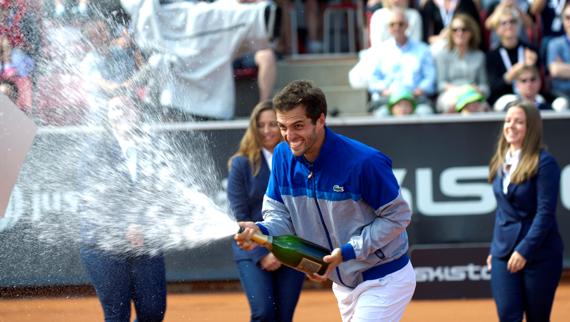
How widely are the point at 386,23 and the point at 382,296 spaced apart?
6.25 meters

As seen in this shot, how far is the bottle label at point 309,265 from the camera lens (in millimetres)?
5156

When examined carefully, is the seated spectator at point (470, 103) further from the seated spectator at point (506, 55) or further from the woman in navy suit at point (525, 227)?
the woman in navy suit at point (525, 227)

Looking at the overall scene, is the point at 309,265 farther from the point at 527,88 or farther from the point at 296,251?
the point at 527,88

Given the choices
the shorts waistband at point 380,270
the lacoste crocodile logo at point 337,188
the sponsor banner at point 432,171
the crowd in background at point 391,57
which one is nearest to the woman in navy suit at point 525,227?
the shorts waistband at point 380,270

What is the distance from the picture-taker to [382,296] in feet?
17.7

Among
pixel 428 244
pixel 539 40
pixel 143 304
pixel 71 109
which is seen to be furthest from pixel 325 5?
pixel 143 304

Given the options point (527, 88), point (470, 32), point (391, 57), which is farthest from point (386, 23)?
point (527, 88)

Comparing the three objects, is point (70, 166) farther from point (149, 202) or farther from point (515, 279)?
point (515, 279)

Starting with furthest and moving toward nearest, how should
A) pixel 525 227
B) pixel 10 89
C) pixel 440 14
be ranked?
pixel 440 14 → pixel 10 89 → pixel 525 227

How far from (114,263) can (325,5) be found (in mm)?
8003

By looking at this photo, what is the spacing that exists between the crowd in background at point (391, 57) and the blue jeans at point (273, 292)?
2.04 metres

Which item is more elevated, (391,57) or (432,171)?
(391,57)

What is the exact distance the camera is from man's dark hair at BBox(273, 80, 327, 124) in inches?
199

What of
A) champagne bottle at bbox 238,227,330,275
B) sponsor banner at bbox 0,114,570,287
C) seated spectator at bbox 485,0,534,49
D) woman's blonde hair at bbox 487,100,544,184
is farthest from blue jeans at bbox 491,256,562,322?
seated spectator at bbox 485,0,534,49
